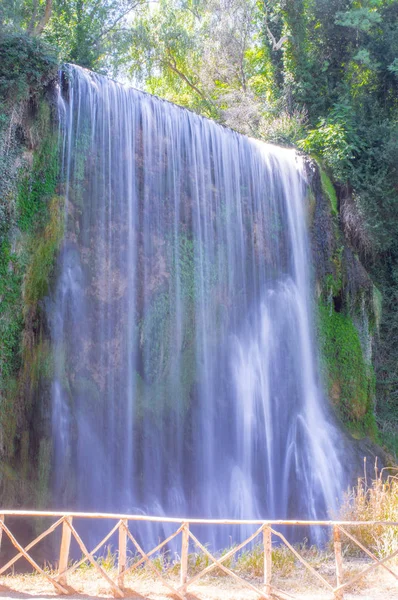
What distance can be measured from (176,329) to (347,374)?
4617mm

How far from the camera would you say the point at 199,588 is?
614 cm

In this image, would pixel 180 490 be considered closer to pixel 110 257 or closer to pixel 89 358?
pixel 89 358

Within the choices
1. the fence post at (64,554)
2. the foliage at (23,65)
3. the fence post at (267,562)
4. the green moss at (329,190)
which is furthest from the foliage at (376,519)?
the foliage at (23,65)

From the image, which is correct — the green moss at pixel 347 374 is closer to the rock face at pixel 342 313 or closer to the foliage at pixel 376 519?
the rock face at pixel 342 313

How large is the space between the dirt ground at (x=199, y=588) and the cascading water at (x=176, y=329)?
11.2ft

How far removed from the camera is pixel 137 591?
225 inches

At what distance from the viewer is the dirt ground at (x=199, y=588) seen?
5637mm

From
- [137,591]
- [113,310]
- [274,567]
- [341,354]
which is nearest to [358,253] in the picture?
[341,354]

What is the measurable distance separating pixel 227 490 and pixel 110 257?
192 inches

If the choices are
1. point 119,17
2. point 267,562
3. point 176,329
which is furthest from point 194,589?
point 119,17

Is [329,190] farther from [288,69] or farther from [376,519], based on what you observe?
[376,519]

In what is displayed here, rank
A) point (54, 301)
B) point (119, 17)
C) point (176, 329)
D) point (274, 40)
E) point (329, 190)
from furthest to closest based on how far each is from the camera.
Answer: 1. point (119, 17)
2. point (274, 40)
3. point (329, 190)
4. point (176, 329)
5. point (54, 301)

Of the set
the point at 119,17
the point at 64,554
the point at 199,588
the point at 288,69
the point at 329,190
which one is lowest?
the point at 199,588

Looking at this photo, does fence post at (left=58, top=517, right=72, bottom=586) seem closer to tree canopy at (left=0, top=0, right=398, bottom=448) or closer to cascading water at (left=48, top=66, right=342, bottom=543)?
cascading water at (left=48, top=66, right=342, bottom=543)
